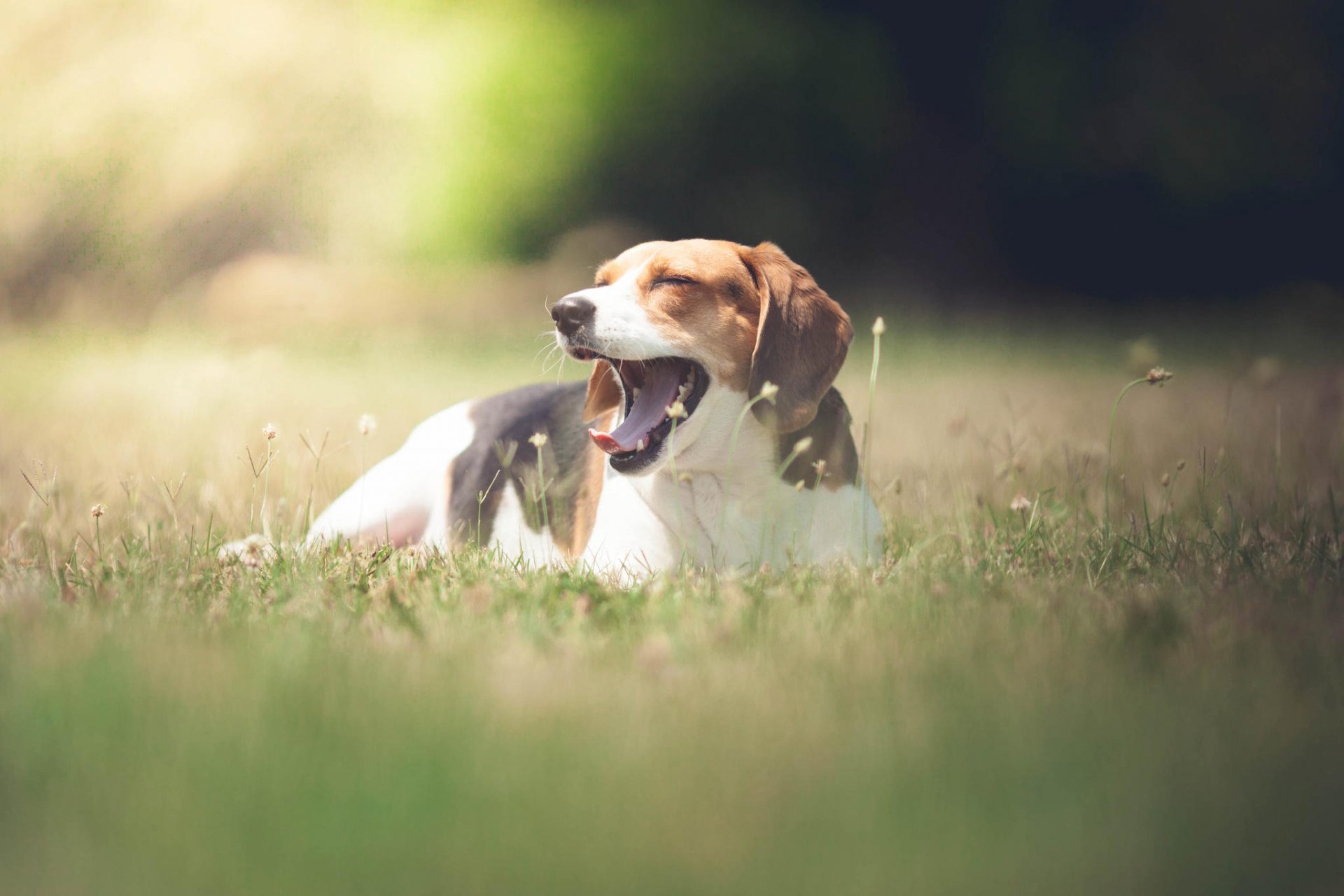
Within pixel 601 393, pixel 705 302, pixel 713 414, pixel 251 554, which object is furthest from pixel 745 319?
pixel 251 554

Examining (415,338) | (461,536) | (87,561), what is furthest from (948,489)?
(415,338)

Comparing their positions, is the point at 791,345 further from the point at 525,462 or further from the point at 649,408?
the point at 525,462

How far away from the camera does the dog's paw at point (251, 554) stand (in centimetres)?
335

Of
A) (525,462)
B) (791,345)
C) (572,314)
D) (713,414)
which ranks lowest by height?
(525,462)

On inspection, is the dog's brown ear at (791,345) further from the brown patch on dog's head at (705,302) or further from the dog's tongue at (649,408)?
the dog's tongue at (649,408)

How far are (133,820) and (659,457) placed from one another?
6.00 feet

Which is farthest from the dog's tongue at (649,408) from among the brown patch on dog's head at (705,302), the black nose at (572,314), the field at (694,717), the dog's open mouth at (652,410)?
the field at (694,717)

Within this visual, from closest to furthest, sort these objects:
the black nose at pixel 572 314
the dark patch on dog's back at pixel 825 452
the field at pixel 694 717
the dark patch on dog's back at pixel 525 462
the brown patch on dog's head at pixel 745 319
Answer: the field at pixel 694 717, the black nose at pixel 572 314, the brown patch on dog's head at pixel 745 319, the dark patch on dog's back at pixel 825 452, the dark patch on dog's back at pixel 525 462

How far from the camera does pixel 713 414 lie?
3.37m

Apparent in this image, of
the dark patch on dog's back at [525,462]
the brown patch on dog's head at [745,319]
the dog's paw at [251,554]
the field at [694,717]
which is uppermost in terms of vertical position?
the brown patch on dog's head at [745,319]

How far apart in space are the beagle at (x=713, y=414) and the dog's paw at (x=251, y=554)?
17cm

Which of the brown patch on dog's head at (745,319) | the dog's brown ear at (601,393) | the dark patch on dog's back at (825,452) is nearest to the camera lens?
the brown patch on dog's head at (745,319)

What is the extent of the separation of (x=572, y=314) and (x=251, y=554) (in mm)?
1176

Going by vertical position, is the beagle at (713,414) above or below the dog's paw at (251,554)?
above
